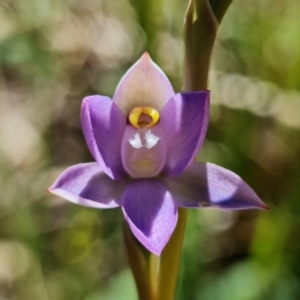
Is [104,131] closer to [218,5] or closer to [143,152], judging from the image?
[143,152]

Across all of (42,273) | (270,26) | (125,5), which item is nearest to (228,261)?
(42,273)

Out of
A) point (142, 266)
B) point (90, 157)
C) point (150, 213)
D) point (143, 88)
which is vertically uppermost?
point (143, 88)

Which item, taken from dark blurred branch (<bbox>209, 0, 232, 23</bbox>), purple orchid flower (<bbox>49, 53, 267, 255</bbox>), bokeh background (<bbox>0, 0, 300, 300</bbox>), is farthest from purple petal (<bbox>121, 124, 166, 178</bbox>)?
bokeh background (<bbox>0, 0, 300, 300</bbox>)

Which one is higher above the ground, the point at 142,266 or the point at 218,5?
the point at 218,5

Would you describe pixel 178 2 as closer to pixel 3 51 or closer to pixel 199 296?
pixel 3 51

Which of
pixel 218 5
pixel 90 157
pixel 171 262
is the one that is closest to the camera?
pixel 218 5

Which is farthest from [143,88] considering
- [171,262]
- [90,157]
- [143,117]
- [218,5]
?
[90,157]
